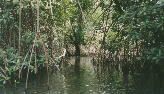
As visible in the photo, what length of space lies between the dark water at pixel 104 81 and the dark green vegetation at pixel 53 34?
1.10 ft

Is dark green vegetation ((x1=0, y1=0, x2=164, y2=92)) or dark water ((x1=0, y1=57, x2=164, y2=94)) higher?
dark green vegetation ((x1=0, y1=0, x2=164, y2=92))

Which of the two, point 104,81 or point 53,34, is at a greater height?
point 53,34

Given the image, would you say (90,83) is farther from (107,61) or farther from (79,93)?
(107,61)

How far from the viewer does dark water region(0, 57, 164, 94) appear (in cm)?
1091

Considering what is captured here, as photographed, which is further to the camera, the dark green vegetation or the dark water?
the dark water

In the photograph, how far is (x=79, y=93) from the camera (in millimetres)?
10586

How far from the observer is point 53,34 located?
1329 centimetres

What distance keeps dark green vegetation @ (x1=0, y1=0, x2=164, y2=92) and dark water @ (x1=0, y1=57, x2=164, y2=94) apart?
0.33 m

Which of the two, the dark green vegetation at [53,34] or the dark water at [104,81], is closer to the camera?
the dark green vegetation at [53,34]

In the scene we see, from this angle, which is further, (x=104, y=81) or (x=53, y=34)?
(x=53, y=34)

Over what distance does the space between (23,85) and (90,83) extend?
1.97 m

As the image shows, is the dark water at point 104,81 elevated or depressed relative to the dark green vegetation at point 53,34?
depressed

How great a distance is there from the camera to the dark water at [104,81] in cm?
1091

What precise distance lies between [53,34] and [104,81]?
2.24 m
